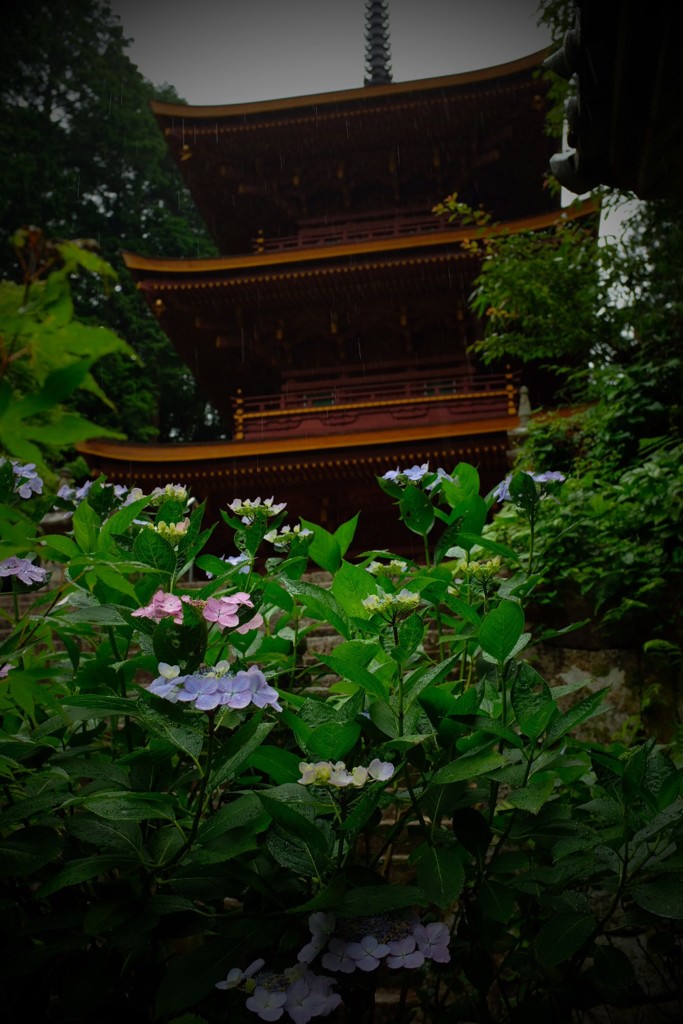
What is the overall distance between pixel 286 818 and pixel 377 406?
806 centimetres

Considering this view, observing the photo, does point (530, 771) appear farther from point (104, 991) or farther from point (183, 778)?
point (104, 991)

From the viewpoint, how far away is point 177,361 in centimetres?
1692

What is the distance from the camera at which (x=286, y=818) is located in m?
0.76

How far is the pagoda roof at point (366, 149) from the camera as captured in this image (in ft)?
31.6

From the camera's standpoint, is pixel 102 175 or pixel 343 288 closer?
pixel 343 288

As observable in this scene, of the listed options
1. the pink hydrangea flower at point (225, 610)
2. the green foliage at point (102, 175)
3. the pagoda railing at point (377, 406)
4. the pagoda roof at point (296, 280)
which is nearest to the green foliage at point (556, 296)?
the pagoda railing at point (377, 406)

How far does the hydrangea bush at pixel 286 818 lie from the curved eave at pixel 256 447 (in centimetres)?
643

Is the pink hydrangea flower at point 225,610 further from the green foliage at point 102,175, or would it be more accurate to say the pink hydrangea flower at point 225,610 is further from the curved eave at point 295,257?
the green foliage at point 102,175

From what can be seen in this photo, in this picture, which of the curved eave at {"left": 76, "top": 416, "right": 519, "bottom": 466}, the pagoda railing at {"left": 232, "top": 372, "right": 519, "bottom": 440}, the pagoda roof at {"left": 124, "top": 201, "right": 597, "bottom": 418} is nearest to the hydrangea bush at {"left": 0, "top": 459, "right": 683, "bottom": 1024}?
the curved eave at {"left": 76, "top": 416, "right": 519, "bottom": 466}

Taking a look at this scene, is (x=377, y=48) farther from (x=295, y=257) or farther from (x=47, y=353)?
(x=47, y=353)

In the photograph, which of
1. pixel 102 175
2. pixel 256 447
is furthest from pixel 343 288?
pixel 102 175

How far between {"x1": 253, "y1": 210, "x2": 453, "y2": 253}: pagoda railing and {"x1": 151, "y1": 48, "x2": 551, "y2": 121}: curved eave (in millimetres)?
1524

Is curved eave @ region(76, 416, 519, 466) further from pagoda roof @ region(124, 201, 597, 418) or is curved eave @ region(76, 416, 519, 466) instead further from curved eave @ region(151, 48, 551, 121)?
curved eave @ region(151, 48, 551, 121)

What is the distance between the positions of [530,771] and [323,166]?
11.1 metres
